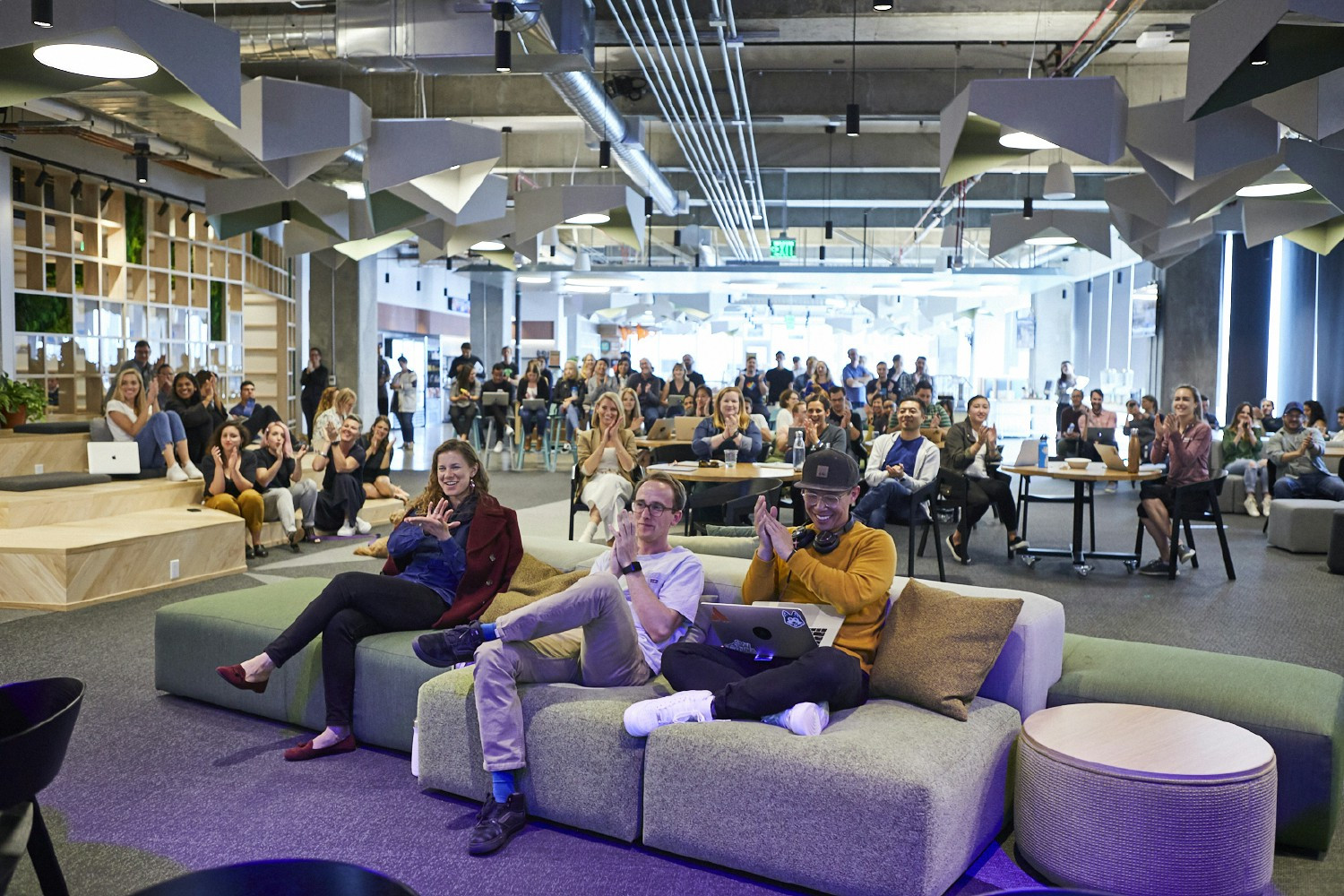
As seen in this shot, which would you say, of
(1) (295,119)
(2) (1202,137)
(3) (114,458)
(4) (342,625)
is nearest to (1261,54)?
(2) (1202,137)

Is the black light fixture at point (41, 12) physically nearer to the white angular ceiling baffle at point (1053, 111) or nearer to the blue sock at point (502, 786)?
the blue sock at point (502, 786)

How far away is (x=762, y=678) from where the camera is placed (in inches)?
131

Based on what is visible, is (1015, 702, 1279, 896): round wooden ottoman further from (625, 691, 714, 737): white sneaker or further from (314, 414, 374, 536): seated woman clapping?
(314, 414, 374, 536): seated woman clapping

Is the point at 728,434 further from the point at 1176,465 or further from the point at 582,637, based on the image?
the point at 582,637

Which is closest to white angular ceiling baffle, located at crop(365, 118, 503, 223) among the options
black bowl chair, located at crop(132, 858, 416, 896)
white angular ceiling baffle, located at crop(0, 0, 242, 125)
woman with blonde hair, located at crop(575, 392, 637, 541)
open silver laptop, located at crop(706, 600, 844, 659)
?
white angular ceiling baffle, located at crop(0, 0, 242, 125)

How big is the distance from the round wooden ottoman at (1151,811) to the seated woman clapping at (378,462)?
7.46 meters

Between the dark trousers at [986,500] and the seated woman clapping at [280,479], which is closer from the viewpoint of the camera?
the dark trousers at [986,500]

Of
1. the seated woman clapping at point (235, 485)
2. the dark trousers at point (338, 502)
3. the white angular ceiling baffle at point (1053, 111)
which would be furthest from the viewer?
the dark trousers at point (338, 502)

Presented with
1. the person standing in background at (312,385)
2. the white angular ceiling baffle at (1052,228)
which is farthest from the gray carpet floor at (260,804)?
the person standing in background at (312,385)

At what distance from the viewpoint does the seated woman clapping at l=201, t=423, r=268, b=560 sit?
834 centimetres

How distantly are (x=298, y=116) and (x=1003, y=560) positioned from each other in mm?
5954

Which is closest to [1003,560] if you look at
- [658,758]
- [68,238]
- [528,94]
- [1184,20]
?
[1184,20]

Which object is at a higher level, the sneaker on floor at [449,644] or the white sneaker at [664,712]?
the sneaker on floor at [449,644]

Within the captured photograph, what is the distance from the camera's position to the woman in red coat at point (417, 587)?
4.09 meters
